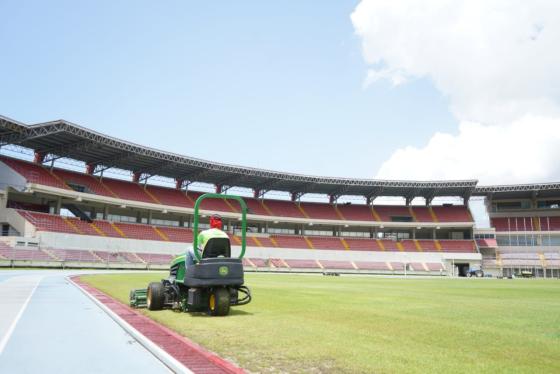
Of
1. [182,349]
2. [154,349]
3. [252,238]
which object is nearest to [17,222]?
[252,238]

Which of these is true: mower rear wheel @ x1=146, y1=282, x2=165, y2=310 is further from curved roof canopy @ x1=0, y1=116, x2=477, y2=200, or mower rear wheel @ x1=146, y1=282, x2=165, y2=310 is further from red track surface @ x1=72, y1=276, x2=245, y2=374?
curved roof canopy @ x1=0, y1=116, x2=477, y2=200

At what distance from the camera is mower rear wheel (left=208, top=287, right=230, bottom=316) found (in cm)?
1022

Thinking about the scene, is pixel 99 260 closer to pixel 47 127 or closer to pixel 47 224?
pixel 47 224

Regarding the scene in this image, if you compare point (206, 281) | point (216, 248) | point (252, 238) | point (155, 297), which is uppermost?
point (252, 238)

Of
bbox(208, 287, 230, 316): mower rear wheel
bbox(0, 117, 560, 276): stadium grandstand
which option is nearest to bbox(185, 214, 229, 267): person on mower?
bbox(208, 287, 230, 316): mower rear wheel

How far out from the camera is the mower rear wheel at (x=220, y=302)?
1022cm

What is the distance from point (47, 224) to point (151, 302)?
42.3 meters

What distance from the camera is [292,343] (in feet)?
23.2

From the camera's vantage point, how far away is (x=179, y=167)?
61.8 metres

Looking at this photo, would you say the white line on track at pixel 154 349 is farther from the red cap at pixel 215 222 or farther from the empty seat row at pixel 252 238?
the empty seat row at pixel 252 238

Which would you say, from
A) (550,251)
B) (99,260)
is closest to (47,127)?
(99,260)

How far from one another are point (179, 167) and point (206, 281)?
53880 millimetres

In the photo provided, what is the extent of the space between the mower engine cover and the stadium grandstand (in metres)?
37.9

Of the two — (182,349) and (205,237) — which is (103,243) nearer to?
(205,237)
